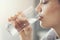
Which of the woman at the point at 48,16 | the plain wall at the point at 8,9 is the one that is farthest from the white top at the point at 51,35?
the plain wall at the point at 8,9

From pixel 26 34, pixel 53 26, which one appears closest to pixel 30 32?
pixel 26 34

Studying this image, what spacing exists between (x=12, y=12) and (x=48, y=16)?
0.75ft

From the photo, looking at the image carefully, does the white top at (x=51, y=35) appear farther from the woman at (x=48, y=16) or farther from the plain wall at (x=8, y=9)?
the plain wall at (x=8, y=9)

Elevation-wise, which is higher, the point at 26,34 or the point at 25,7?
the point at 25,7

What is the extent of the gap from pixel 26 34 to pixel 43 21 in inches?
5.0

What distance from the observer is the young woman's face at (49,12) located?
79 centimetres

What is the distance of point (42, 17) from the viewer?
32.1 inches

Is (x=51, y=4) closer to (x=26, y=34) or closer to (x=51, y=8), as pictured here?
(x=51, y=8)

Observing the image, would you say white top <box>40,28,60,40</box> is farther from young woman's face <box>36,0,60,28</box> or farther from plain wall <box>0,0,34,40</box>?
plain wall <box>0,0,34,40</box>

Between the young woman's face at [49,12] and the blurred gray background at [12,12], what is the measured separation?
1.2 inches

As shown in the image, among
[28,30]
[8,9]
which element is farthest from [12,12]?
[28,30]

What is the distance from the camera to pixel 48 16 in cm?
81

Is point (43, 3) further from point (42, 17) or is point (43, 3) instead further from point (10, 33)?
point (10, 33)

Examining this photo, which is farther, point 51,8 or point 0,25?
point 0,25
